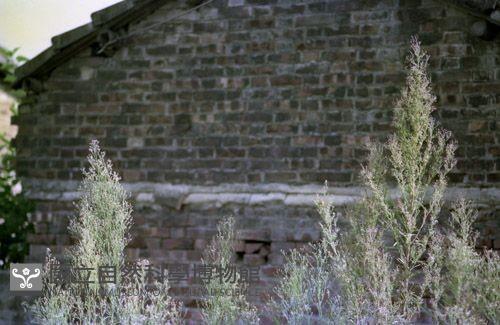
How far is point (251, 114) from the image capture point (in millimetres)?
6867

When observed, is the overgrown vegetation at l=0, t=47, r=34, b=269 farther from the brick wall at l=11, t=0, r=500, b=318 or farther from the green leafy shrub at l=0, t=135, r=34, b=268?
the brick wall at l=11, t=0, r=500, b=318

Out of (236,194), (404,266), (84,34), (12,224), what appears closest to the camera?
(404,266)

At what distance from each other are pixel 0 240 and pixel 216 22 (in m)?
3.41

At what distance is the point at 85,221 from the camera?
4863mm

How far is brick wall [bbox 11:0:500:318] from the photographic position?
6367 mm

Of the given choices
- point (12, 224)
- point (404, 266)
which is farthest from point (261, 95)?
point (12, 224)

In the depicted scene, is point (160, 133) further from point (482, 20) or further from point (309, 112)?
point (482, 20)

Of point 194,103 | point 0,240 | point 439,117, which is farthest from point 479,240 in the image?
point 0,240

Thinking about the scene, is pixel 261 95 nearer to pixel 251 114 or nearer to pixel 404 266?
pixel 251 114

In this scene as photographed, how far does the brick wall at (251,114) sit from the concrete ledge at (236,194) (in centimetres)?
1

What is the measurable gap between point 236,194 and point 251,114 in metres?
0.73

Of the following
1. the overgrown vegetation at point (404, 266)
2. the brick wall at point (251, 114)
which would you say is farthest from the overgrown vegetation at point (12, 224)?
the overgrown vegetation at point (404, 266)

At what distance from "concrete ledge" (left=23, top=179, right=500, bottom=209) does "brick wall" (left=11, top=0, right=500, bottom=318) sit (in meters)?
0.01

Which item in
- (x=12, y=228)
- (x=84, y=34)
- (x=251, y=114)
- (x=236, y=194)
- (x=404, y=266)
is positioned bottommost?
(x=404, y=266)
